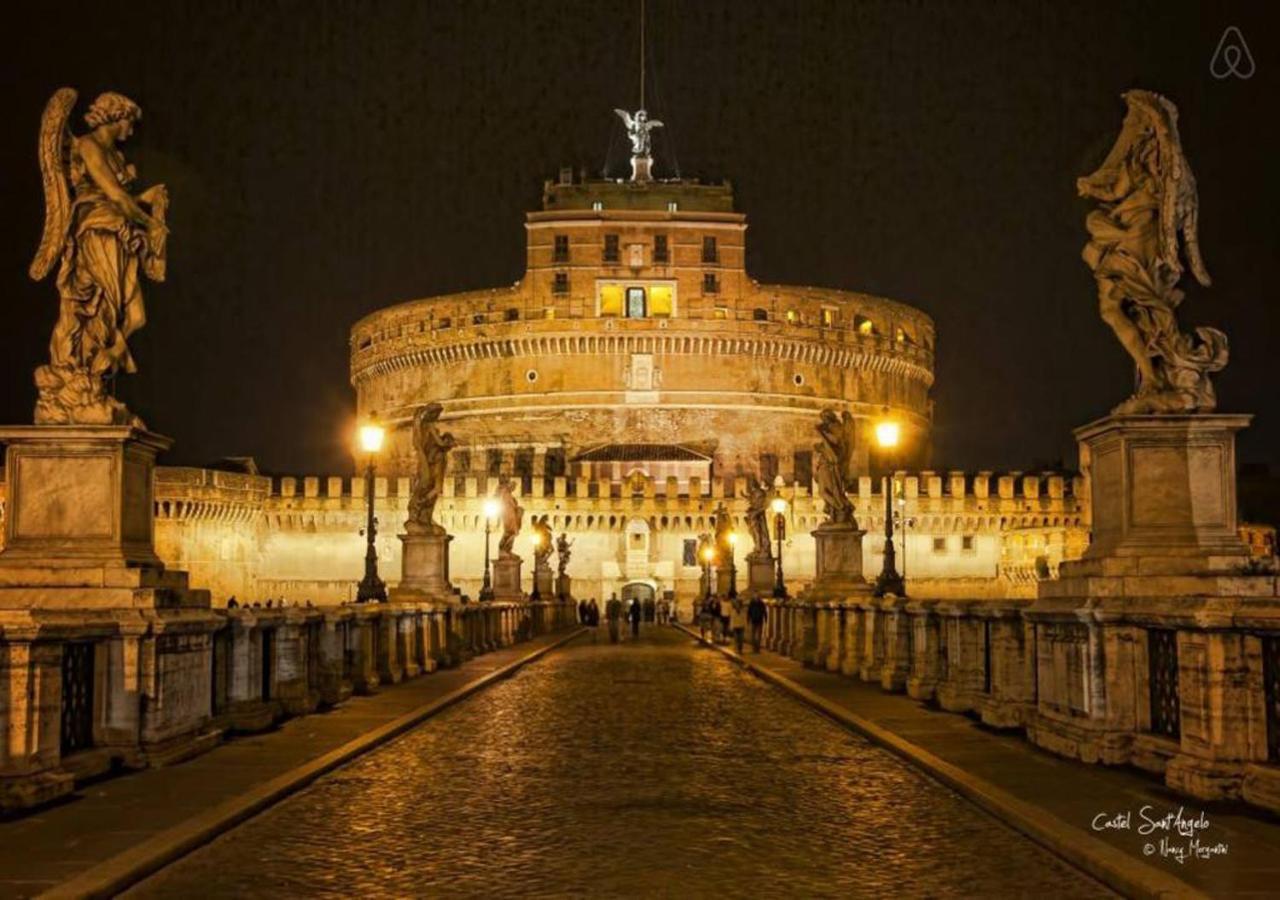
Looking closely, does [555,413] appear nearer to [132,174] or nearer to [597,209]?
[597,209]

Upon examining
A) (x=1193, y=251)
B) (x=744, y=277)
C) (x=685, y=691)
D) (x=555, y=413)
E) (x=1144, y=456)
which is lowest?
(x=685, y=691)

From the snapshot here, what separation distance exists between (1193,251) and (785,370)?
71.5m

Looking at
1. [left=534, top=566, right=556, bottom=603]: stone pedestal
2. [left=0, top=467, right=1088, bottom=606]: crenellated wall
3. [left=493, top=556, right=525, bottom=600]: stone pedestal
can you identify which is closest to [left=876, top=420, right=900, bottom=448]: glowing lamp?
[left=493, top=556, right=525, bottom=600]: stone pedestal

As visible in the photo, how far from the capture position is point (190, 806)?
7566mm

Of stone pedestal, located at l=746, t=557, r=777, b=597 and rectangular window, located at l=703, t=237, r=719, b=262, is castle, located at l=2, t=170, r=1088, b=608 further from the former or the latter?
stone pedestal, located at l=746, t=557, r=777, b=597

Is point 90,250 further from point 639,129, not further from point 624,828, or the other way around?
point 639,129

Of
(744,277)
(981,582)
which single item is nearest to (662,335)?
(744,277)

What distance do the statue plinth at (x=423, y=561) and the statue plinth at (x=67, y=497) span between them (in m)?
12.9

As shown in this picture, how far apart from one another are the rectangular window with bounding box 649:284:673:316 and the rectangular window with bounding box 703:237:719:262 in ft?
9.65

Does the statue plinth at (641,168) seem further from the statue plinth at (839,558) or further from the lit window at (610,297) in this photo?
the statue plinth at (839,558)

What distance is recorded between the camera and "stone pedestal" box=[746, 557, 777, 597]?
1431 inches

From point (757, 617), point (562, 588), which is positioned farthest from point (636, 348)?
point (757, 617)

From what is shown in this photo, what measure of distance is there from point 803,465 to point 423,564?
58.1 meters

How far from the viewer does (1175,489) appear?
29.6ft
